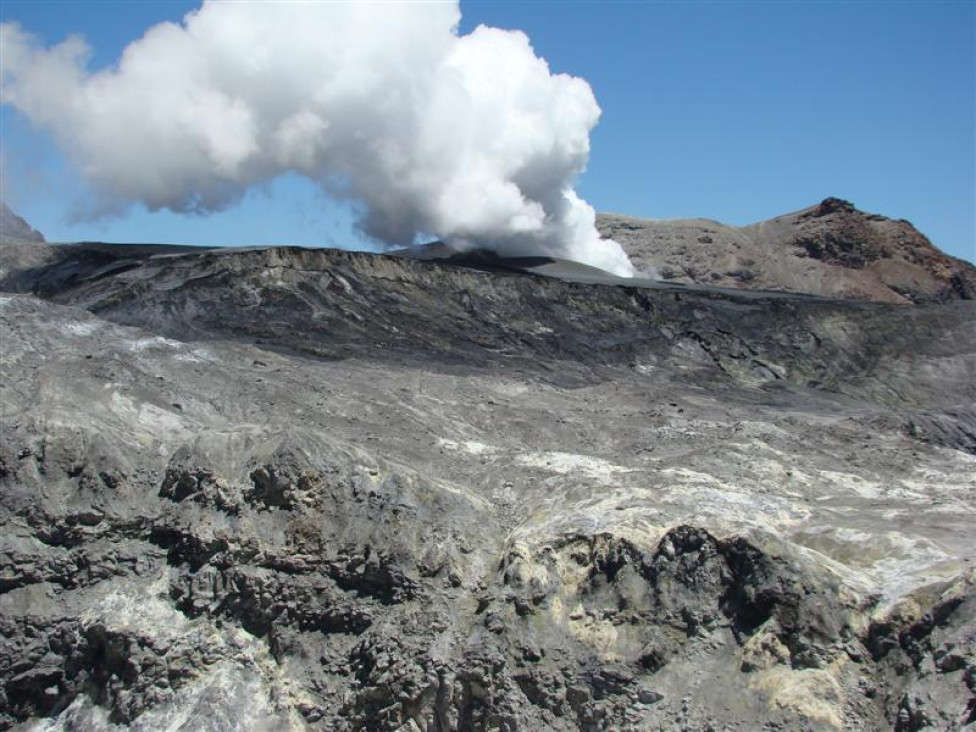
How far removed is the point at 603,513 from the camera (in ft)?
67.1

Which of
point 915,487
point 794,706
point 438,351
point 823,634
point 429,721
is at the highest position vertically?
point 438,351

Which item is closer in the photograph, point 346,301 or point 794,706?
point 794,706

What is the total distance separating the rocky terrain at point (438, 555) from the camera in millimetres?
16969

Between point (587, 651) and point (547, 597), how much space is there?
52.4 inches

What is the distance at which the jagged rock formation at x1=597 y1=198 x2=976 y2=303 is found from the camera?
248ft

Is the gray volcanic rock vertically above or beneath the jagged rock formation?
beneath

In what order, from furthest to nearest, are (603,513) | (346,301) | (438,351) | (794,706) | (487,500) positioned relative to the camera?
1. (346,301)
2. (438,351)
3. (487,500)
4. (603,513)
5. (794,706)

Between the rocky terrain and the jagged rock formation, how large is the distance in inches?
1924

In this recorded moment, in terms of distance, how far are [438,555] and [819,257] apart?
6571 cm

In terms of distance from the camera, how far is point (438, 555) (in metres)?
19.6

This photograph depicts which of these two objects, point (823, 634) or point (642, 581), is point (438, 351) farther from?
point (823, 634)

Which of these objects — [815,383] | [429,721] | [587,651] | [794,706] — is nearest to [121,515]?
[429,721]

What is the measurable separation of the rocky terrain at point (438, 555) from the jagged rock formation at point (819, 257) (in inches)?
1924

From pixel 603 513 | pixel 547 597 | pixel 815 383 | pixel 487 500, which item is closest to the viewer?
pixel 547 597
